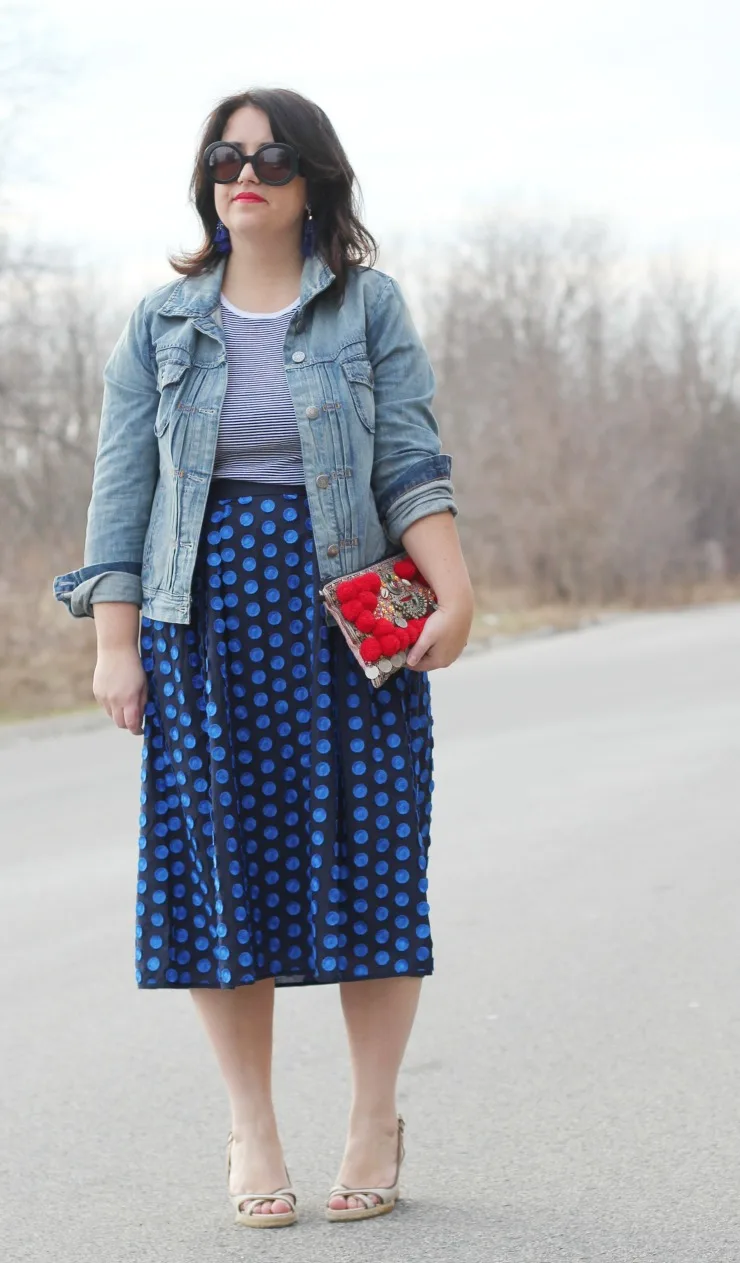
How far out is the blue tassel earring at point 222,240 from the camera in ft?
10.7

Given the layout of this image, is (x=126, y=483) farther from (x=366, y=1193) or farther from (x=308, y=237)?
(x=366, y=1193)

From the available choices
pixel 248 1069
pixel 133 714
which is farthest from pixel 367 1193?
pixel 133 714

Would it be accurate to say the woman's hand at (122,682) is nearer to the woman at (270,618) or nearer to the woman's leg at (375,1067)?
the woman at (270,618)

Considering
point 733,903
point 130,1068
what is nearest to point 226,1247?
point 130,1068

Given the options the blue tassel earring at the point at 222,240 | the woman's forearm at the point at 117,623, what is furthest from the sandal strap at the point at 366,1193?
the blue tassel earring at the point at 222,240

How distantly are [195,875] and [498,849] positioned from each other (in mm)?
3956

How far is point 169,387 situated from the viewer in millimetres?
3100

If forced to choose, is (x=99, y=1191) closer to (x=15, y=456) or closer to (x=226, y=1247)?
(x=226, y=1247)

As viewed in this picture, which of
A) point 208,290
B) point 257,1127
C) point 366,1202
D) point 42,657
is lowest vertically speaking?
point 42,657

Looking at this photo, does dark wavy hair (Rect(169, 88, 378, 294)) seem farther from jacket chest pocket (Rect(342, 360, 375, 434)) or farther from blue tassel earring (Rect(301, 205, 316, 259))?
jacket chest pocket (Rect(342, 360, 375, 434))

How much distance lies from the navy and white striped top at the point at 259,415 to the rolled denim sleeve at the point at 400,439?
158mm

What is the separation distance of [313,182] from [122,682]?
0.94 metres

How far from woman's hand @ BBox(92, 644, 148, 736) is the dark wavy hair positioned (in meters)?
0.69

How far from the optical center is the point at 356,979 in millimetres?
3094
